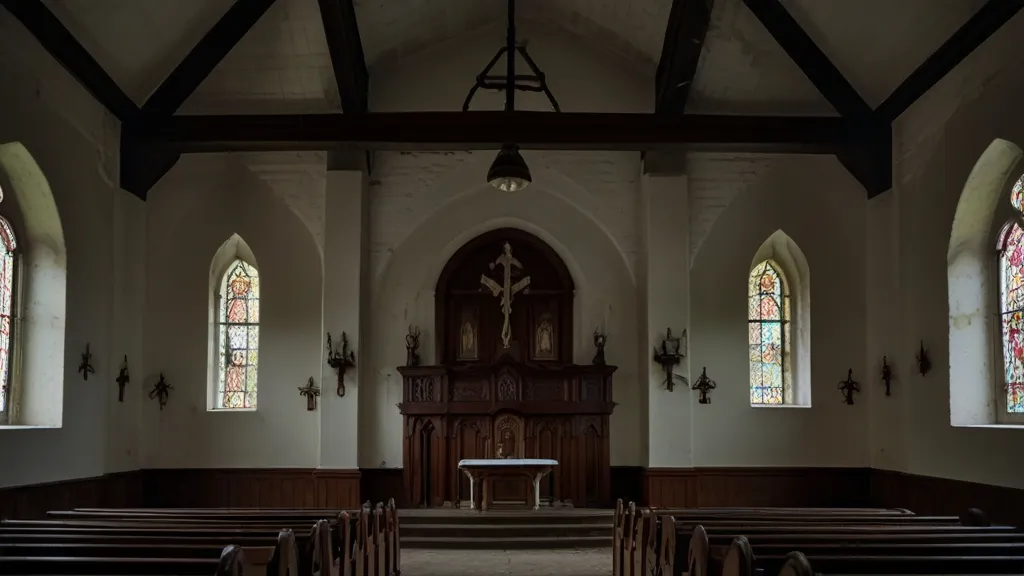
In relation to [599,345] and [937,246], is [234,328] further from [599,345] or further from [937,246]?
[937,246]

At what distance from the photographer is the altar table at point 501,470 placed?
11.8 meters

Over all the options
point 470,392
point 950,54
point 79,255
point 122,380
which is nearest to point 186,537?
point 79,255

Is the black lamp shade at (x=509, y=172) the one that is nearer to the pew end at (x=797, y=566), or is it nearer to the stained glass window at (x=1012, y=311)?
the stained glass window at (x=1012, y=311)

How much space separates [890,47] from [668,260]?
12.1 ft

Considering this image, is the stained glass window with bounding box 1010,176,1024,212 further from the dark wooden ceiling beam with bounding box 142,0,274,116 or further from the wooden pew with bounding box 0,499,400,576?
the dark wooden ceiling beam with bounding box 142,0,274,116

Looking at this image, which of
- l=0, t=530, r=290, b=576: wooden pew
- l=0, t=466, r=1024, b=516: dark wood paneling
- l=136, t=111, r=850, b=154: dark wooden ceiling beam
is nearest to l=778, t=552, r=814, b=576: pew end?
l=0, t=530, r=290, b=576: wooden pew

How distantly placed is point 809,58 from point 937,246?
2596 mm

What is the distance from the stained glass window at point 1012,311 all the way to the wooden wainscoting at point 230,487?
796cm

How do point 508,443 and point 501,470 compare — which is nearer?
point 501,470

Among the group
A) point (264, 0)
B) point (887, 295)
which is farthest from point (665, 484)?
point (264, 0)

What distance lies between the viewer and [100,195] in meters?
10.7

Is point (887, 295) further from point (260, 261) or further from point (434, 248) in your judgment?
point (260, 261)

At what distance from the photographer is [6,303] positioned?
9516mm

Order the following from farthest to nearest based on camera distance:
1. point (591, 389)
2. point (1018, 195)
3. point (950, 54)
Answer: point (591, 389)
point (950, 54)
point (1018, 195)
